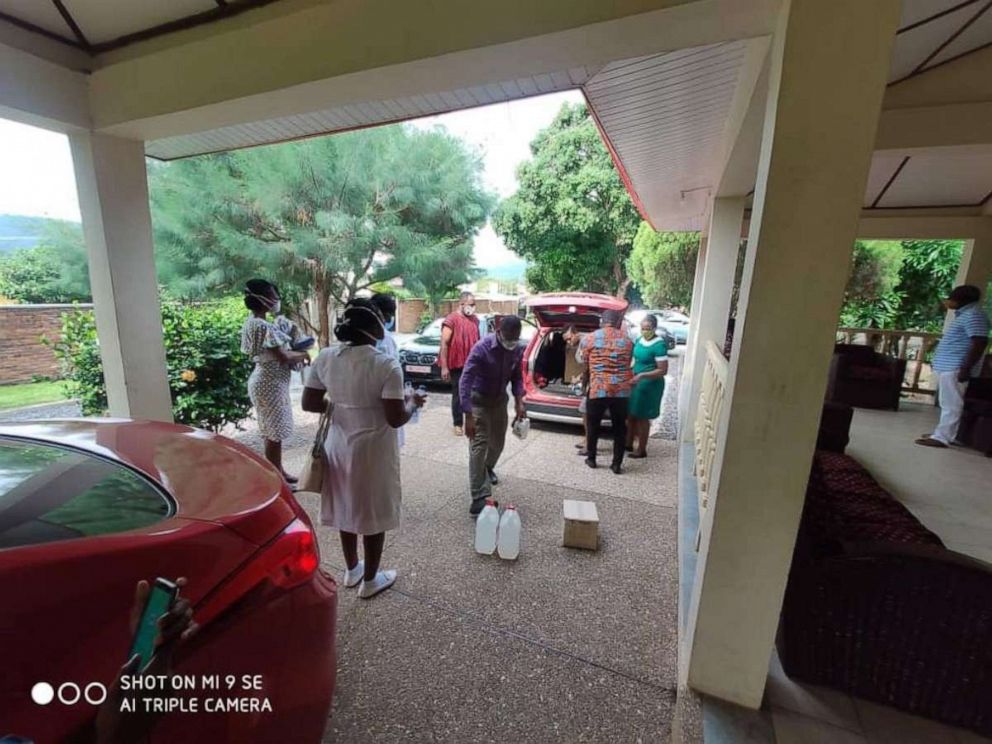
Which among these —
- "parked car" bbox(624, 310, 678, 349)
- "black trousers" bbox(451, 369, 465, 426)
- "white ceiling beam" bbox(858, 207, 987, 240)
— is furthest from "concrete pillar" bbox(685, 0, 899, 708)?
"white ceiling beam" bbox(858, 207, 987, 240)

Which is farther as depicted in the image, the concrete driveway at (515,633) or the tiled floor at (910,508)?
the concrete driveway at (515,633)

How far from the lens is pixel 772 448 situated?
1.55m

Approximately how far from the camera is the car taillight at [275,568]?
1.04 meters

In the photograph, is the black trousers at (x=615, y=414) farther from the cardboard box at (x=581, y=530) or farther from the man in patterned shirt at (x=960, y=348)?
the man in patterned shirt at (x=960, y=348)

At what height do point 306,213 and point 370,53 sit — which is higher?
point 306,213

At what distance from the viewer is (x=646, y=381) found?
479cm

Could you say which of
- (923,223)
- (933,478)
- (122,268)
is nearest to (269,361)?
(122,268)

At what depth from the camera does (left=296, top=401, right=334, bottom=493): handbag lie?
244cm

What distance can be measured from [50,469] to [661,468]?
15.1 ft

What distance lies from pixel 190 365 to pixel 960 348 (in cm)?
743

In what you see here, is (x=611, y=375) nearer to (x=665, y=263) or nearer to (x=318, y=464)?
(x=318, y=464)

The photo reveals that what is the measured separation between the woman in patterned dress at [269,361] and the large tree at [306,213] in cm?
451

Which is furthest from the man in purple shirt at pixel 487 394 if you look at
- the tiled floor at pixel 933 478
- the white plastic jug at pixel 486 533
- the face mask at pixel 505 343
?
the tiled floor at pixel 933 478

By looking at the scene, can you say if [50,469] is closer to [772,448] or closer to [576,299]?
[772,448]
